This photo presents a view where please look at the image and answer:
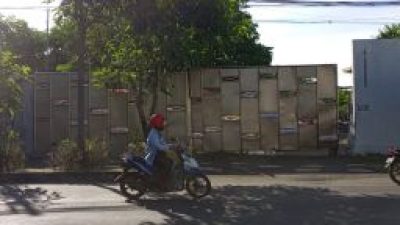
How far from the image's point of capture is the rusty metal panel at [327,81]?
83.3 feet

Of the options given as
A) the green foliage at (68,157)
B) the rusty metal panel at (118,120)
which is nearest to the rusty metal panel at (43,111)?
the rusty metal panel at (118,120)

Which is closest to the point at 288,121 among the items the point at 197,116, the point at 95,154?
the point at 197,116

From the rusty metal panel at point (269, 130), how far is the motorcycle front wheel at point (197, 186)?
11277 millimetres

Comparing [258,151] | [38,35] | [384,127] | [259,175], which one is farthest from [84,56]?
[38,35]

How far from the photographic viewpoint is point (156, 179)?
1431cm

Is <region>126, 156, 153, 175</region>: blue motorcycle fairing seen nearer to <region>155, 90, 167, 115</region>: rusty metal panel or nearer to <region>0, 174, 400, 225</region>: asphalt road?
<region>0, 174, 400, 225</region>: asphalt road

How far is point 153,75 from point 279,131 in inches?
197

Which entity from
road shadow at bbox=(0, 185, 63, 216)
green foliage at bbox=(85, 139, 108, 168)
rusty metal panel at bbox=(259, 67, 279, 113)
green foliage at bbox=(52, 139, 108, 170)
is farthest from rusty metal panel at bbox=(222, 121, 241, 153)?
road shadow at bbox=(0, 185, 63, 216)

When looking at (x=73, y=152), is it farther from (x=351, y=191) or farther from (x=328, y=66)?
(x=328, y=66)

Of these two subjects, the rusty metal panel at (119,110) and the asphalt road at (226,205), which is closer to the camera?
the asphalt road at (226,205)

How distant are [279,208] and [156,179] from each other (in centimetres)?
256

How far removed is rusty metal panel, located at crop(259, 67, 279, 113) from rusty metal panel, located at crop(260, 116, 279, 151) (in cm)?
23

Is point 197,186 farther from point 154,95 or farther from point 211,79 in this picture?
point 211,79

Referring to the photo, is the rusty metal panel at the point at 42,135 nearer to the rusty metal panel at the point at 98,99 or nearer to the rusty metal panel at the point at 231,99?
the rusty metal panel at the point at 98,99
